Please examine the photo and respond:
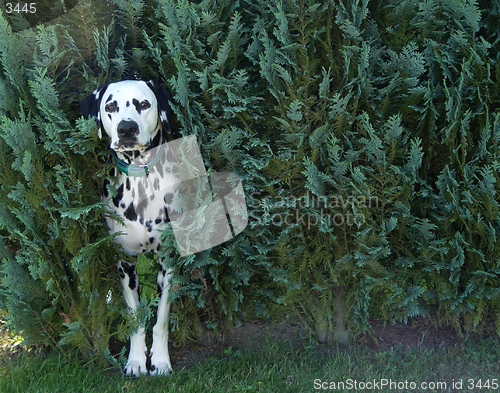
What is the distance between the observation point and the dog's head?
10.8ft

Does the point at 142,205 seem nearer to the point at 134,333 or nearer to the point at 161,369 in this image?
the point at 134,333

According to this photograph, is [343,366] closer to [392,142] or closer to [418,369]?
[418,369]

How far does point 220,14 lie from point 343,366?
321 centimetres

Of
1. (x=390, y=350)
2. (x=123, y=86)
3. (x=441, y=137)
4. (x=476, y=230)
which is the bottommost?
(x=390, y=350)

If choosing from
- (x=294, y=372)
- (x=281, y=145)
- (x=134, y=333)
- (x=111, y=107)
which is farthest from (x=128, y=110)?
(x=294, y=372)

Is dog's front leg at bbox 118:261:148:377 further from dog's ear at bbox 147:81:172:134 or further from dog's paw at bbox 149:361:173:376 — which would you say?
dog's ear at bbox 147:81:172:134

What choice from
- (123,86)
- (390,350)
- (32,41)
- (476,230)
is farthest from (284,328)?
(32,41)

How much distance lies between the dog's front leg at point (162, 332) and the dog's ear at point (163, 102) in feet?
4.06

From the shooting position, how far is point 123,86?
3.42m

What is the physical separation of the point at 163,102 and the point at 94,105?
56 centimetres

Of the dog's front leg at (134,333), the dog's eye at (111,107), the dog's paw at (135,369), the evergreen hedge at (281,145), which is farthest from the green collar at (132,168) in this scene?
the dog's paw at (135,369)

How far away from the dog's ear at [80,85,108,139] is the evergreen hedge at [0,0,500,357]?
6.2 inches
